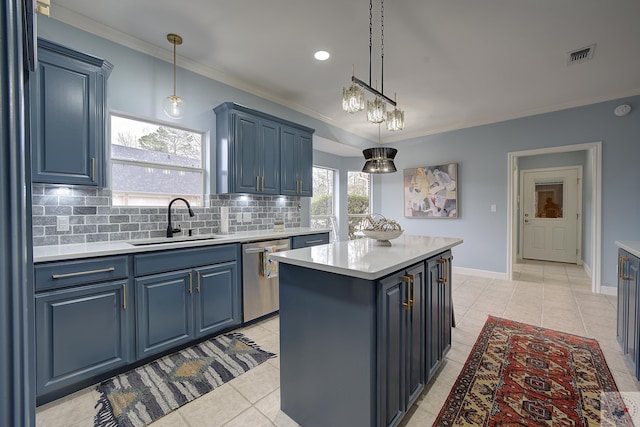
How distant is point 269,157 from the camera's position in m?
3.38

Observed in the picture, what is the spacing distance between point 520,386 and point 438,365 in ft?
1.76

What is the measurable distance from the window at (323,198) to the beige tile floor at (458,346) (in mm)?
2513

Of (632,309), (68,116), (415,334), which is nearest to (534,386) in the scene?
(632,309)

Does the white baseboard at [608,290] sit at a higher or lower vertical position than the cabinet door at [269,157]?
lower

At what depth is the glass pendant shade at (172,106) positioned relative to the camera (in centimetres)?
264

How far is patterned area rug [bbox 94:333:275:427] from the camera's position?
168 cm

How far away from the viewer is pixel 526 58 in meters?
2.85

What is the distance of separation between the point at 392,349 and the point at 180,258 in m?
1.80

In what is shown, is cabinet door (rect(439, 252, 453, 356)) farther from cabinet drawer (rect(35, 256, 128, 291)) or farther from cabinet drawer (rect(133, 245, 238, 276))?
cabinet drawer (rect(35, 256, 128, 291))

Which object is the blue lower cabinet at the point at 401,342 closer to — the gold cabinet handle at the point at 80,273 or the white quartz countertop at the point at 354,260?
the white quartz countertop at the point at 354,260

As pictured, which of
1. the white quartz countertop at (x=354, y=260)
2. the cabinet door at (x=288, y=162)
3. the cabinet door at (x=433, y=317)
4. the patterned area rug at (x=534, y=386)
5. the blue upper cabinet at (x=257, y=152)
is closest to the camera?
the white quartz countertop at (x=354, y=260)

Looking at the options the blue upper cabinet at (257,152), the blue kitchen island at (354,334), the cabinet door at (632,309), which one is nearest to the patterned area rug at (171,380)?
the blue kitchen island at (354,334)

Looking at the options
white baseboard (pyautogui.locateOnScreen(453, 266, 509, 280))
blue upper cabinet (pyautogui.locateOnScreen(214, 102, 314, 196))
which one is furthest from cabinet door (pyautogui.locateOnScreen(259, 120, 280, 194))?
white baseboard (pyautogui.locateOnScreen(453, 266, 509, 280))

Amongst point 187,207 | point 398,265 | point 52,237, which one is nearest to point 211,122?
point 187,207
